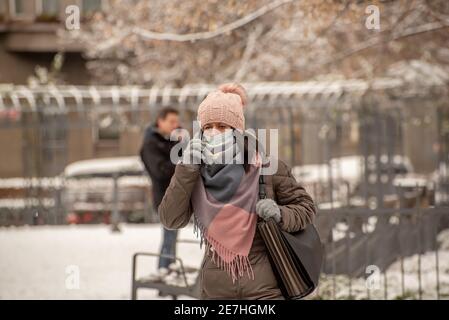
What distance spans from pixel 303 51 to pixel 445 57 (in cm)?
305

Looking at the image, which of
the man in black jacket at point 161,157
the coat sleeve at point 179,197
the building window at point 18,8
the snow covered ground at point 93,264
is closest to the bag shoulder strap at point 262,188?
the coat sleeve at point 179,197

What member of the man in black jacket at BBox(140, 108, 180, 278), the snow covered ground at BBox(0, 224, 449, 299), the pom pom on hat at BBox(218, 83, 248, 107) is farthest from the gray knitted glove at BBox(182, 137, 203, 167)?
the man in black jacket at BBox(140, 108, 180, 278)

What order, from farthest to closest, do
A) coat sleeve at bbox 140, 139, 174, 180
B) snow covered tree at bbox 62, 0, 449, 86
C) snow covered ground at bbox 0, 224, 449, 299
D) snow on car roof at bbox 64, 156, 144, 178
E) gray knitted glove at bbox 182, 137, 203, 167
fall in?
snow on car roof at bbox 64, 156, 144, 178, snow covered tree at bbox 62, 0, 449, 86, snow covered ground at bbox 0, 224, 449, 299, coat sleeve at bbox 140, 139, 174, 180, gray knitted glove at bbox 182, 137, 203, 167

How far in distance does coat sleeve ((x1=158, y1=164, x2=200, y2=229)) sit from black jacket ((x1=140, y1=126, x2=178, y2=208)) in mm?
3923

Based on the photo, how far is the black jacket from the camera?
819cm

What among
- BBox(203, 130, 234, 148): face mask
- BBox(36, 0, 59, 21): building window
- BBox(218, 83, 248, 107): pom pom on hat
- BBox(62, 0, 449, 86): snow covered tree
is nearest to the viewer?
BBox(203, 130, 234, 148): face mask

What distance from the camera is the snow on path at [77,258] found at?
30.4ft

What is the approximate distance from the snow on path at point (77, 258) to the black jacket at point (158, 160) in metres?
1.11

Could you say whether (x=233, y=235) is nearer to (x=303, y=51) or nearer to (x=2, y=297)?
(x=2, y=297)

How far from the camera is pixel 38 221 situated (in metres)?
16.5

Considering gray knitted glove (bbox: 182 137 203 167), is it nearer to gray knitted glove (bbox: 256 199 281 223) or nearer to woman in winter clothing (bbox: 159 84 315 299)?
woman in winter clothing (bbox: 159 84 315 299)

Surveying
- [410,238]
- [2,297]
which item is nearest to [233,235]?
[2,297]

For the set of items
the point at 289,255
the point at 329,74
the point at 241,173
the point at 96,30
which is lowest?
the point at 289,255

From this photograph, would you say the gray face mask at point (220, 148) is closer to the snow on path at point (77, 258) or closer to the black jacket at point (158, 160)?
the black jacket at point (158, 160)
